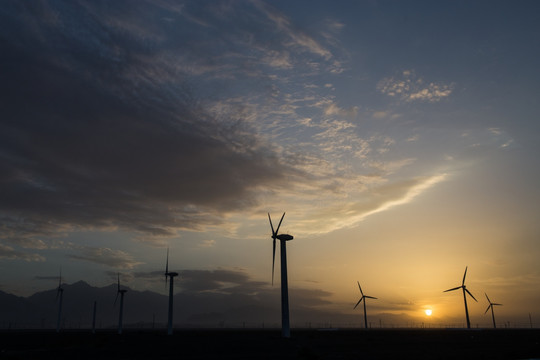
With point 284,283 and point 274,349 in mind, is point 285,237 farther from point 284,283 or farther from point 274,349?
point 274,349

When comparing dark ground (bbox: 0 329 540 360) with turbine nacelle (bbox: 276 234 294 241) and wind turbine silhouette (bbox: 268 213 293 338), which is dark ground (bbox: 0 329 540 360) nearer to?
wind turbine silhouette (bbox: 268 213 293 338)

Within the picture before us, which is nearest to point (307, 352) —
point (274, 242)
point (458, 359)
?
point (458, 359)

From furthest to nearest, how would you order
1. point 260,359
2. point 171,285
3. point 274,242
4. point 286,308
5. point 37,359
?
point 171,285
point 274,242
point 286,308
point 37,359
point 260,359

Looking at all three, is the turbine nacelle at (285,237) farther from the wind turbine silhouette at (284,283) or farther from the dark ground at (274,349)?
the dark ground at (274,349)

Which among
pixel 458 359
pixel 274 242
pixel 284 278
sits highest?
pixel 274 242

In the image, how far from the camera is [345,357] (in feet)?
179

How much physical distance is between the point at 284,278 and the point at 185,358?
52777 mm

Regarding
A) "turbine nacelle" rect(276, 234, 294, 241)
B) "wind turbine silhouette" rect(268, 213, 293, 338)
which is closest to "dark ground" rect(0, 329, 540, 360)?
"wind turbine silhouette" rect(268, 213, 293, 338)

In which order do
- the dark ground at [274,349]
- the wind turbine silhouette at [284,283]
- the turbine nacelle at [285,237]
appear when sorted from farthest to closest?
the turbine nacelle at [285,237] < the wind turbine silhouette at [284,283] < the dark ground at [274,349]

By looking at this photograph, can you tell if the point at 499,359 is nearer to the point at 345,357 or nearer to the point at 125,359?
the point at 345,357

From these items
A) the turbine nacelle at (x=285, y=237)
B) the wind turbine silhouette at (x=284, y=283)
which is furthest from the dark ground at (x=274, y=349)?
the turbine nacelle at (x=285, y=237)

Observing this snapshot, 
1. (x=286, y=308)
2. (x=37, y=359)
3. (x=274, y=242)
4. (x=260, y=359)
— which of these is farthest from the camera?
(x=274, y=242)

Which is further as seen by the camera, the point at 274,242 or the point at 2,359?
the point at 274,242

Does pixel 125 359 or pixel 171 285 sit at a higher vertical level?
pixel 171 285
